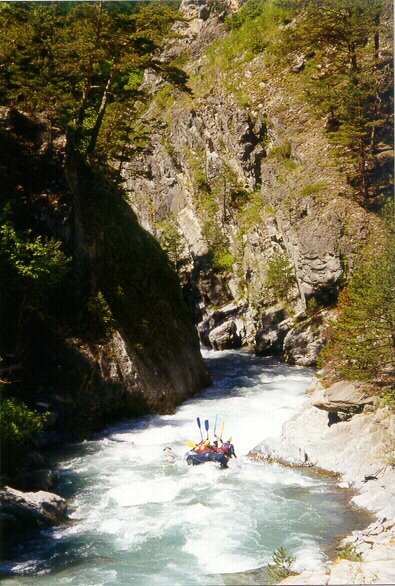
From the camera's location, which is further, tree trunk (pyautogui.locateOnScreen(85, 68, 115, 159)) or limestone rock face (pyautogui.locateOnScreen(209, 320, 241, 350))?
limestone rock face (pyautogui.locateOnScreen(209, 320, 241, 350))

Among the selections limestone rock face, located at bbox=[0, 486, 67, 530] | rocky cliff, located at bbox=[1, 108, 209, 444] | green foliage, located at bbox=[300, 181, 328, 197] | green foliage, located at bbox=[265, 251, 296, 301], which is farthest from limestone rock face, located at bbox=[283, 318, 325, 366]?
limestone rock face, located at bbox=[0, 486, 67, 530]

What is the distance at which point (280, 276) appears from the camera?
33.3 metres

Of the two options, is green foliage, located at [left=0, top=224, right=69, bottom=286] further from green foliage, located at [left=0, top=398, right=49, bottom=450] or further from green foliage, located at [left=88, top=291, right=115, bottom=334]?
green foliage, located at [left=0, top=398, right=49, bottom=450]

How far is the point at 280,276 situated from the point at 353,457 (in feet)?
64.1

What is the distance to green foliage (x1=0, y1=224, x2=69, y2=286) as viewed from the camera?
52.9 feet

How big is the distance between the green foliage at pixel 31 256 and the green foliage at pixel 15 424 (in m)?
4.28

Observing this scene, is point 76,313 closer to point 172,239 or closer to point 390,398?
point 390,398

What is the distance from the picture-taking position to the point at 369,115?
93.6ft

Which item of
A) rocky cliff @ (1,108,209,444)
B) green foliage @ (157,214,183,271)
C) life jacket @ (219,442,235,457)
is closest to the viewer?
life jacket @ (219,442,235,457)

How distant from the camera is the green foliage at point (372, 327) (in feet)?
46.4

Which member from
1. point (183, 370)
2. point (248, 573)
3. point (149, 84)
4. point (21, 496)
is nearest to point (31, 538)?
point (21, 496)

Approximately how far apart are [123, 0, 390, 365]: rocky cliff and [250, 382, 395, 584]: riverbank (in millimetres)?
13456

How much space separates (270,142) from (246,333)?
43.8 ft

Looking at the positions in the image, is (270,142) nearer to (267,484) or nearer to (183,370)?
(183,370)
